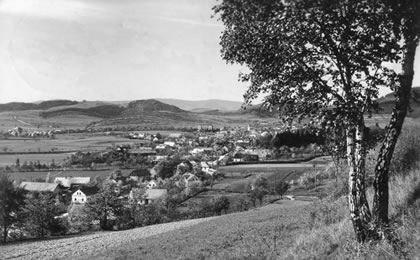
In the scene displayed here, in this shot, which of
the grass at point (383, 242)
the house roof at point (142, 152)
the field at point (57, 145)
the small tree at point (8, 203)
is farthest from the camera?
the field at point (57, 145)

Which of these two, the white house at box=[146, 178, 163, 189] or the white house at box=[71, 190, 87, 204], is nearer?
the white house at box=[71, 190, 87, 204]

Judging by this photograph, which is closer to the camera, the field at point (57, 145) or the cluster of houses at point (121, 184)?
the cluster of houses at point (121, 184)

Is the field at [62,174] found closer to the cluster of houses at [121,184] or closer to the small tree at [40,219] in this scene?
the cluster of houses at [121,184]

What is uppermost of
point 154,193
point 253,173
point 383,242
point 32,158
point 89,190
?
point 383,242

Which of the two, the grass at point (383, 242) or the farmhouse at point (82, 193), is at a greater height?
Answer: the grass at point (383, 242)

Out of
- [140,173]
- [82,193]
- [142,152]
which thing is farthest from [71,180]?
[142,152]

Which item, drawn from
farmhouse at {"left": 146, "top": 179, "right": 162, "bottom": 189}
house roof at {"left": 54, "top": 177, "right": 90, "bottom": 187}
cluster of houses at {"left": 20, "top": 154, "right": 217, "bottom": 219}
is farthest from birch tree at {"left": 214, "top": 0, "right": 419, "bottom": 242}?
house roof at {"left": 54, "top": 177, "right": 90, "bottom": 187}

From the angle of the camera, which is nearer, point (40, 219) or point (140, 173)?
point (40, 219)

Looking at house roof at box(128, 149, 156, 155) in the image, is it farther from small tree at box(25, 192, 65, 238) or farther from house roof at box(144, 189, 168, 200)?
small tree at box(25, 192, 65, 238)

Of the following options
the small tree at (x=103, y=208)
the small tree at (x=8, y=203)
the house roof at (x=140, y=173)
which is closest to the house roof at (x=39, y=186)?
the house roof at (x=140, y=173)

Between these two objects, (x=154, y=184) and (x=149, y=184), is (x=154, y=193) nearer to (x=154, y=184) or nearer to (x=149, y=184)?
(x=149, y=184)
